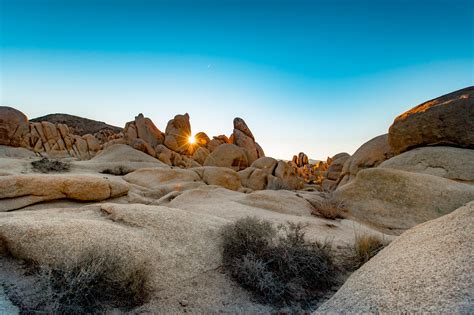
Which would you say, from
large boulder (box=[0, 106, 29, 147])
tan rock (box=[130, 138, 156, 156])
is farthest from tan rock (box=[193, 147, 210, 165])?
large boulder (box=[0, 106, 29, 147])

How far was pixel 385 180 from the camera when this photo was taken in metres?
9.87

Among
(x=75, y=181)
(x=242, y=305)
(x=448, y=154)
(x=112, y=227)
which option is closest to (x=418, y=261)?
(x=242, y=305)

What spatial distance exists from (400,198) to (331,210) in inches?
97.7

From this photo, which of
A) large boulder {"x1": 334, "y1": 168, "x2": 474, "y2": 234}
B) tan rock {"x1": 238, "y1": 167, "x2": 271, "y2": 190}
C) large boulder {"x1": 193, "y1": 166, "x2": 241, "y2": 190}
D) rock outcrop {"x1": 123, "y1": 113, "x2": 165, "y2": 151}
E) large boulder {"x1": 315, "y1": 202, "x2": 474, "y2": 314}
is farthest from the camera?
rock outcrop {"x1": 123, "y1": 113, "x2": 165, "y2": 151}

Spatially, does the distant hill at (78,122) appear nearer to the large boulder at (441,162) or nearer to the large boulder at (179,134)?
the large boulder at (179,134)

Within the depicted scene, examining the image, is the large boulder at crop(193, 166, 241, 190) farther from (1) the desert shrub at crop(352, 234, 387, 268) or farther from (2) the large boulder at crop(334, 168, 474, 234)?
(1) the desert shrub at crop(352, 234, 387, 268)

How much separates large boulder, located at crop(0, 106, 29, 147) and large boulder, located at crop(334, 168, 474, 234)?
31.1 metres

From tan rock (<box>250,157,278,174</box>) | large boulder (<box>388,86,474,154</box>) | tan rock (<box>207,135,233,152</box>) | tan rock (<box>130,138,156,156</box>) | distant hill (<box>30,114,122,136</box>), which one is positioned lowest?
tan rock (<box>250,157,278,174</box>)

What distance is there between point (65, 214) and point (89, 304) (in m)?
3.42

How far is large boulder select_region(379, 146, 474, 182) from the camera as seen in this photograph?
32.9 ft

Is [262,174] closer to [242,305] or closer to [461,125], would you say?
[461,125]

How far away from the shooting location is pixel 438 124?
11.1m

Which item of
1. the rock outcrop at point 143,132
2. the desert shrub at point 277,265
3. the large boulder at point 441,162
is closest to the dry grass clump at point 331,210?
the large boulder at point 441,162

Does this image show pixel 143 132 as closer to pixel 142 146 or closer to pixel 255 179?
pixel 142 146
